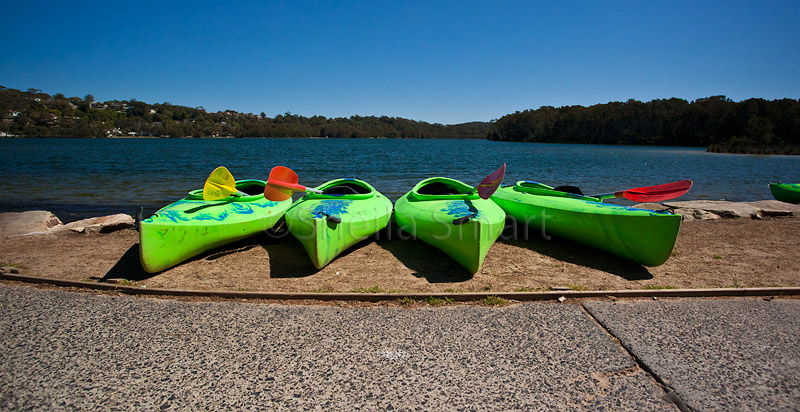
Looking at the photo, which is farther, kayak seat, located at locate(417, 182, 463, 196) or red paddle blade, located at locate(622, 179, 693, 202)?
kayak seat, located at locate(417, 182, 463, 196)

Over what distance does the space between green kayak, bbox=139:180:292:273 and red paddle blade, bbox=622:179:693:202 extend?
19.2ft

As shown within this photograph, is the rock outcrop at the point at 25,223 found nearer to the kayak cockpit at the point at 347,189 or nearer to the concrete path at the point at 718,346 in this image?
the kayak cockpit at the point at 347,189

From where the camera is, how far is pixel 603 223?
5207 mm

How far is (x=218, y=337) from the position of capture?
315 cm

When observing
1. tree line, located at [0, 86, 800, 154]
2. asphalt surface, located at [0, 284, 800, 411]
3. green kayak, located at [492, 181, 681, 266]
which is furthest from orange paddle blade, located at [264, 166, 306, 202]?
tree line, located at [0, 86, 800, 154]

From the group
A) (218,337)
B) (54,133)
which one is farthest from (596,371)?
(54,133)

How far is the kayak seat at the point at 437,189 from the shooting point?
7235mm

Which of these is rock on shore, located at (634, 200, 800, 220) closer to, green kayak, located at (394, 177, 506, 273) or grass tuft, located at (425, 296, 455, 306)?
green kayak, located at (394, 177, 506, 273)

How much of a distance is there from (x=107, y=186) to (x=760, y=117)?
78682 mm

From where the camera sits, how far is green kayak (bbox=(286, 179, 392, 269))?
477 cm

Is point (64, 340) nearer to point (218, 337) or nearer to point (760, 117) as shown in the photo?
point (218, 337)

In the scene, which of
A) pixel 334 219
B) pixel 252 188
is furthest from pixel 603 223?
pixel 252 188

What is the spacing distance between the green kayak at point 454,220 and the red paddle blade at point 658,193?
226 centimetres

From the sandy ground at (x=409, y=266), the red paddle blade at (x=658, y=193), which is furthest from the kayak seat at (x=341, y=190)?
the red paddle blade at (x=658, y=193)
